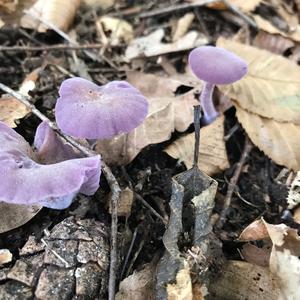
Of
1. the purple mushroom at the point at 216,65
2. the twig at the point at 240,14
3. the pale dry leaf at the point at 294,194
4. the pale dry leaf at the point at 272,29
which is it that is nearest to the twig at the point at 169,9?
the twig at the point at 240,14

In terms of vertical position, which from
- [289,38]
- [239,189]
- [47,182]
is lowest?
[239,189]

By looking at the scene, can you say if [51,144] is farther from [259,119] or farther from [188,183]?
[259,119]

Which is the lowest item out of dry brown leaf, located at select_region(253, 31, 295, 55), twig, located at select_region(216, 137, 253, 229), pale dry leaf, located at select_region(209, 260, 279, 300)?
twig, located at select_region(216, 137, 253, 229)

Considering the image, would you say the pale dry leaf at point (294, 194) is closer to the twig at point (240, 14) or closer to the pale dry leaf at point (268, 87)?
the pale dry leaf at point (268, 87)

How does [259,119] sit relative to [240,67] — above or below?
below

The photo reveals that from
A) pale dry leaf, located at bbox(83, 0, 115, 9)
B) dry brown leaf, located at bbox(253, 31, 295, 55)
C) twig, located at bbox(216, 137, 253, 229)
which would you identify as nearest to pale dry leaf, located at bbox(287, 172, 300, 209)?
twig, located at bbox(216, 137, 253, 229)

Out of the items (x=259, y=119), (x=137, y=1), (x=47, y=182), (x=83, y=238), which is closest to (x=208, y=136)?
(x=259, y=119)

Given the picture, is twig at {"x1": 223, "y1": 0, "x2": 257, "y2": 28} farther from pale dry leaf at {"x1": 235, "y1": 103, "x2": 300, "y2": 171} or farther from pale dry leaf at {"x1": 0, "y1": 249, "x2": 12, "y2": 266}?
pale dry leaf at {"x1": 0, "y1": 249, "x2": 12, "y2": 266}
